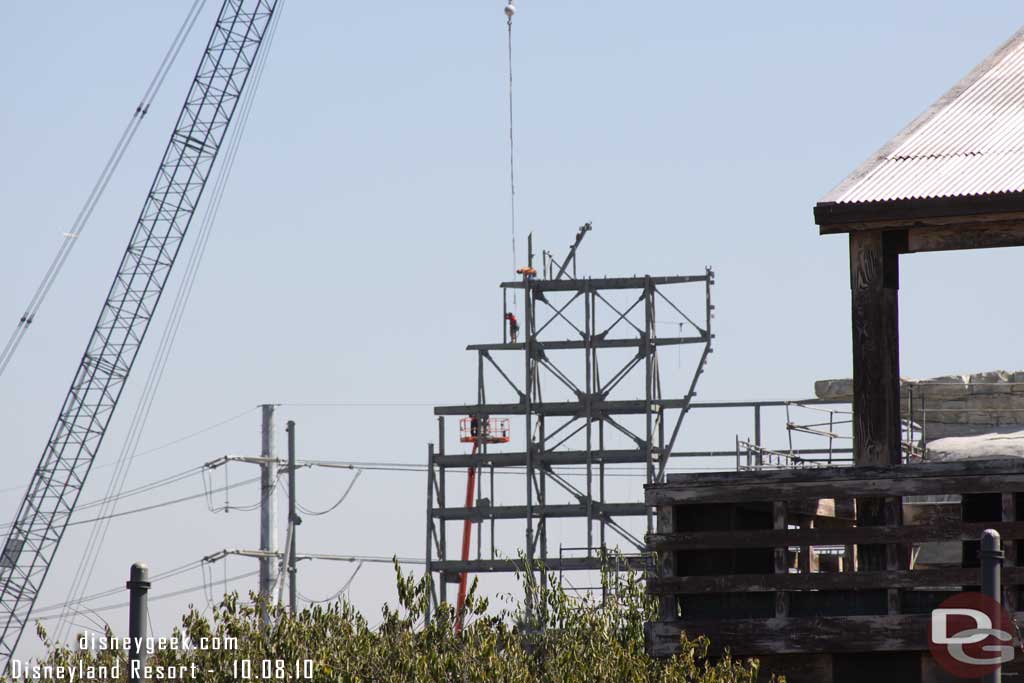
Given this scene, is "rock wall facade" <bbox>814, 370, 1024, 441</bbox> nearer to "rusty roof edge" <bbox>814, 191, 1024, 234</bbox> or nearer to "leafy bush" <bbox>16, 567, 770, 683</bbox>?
"leafy bush" <bbox>16, 567, 770, 683</bbox>

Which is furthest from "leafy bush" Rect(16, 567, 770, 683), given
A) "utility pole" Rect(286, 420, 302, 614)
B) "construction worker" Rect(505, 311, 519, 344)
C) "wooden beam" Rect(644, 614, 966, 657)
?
"utility pole" Rect(286, 420, 302, 614)

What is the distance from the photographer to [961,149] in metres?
17.5

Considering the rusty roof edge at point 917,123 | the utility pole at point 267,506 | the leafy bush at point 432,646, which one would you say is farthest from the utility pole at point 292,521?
the rusty roof edge at point 917,123

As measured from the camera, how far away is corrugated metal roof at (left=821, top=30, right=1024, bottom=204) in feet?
53.8

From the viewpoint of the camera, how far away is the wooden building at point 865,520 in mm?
15461

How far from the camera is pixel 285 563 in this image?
67000 millimetres

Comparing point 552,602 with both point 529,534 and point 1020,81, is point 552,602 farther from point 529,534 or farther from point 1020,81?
point 529,534

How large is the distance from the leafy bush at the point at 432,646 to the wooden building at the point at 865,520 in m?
3.34

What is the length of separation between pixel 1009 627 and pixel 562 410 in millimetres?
35684

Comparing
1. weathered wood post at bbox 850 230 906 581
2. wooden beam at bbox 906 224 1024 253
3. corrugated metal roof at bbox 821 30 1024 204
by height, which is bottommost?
weathered wood post at bbox 850 230 906 581

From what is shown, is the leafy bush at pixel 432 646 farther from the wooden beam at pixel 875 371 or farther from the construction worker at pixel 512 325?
the construction worker at pixel 512 325

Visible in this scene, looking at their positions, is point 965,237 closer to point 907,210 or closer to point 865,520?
point 907,210

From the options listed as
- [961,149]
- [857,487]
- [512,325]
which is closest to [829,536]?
[857,487]

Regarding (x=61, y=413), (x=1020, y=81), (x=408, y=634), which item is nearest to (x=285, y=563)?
(x=61, y=413)
